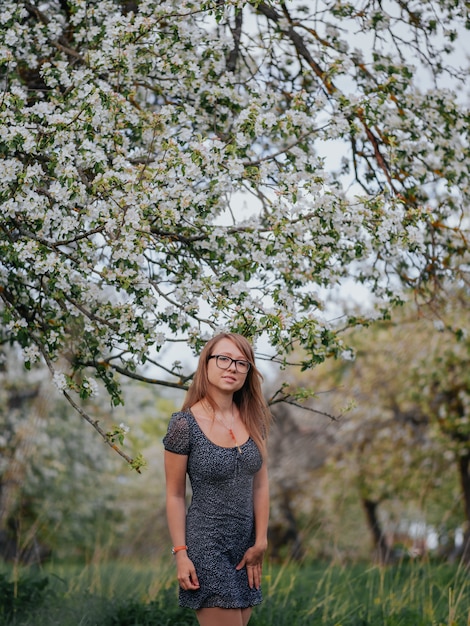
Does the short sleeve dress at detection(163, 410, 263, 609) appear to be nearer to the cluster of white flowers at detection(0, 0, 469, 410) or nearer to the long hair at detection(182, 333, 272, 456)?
the long hair at detection(182, 333, 272, 456)

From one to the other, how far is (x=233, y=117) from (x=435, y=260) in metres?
1.84

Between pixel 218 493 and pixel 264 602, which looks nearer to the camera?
pixel 218 493

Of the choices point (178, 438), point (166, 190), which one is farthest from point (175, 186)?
point (178, 438)

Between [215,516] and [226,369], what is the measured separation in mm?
633

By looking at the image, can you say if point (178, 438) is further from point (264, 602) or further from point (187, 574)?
point (264, 602)

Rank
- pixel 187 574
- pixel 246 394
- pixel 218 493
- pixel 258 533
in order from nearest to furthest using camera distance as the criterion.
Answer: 1. pixel 187 574
2. pixel 218 493
3. pixel 258 533
4. pixel 246 394

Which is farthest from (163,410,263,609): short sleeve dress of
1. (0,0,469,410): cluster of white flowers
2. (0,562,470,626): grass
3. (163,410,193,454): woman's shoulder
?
(0,562,470,626): grass

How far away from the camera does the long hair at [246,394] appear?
381 cm

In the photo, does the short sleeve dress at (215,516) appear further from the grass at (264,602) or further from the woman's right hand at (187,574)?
the grass at (264,602)

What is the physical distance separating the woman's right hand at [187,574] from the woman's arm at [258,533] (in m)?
0.22

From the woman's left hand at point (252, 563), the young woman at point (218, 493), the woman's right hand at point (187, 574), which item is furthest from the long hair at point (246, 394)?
the woman's right hand at point (187, 574)

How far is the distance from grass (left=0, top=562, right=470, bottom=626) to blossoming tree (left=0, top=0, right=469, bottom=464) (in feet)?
5.19

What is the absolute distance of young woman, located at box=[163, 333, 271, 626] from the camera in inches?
139

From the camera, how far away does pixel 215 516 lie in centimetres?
A: 361
